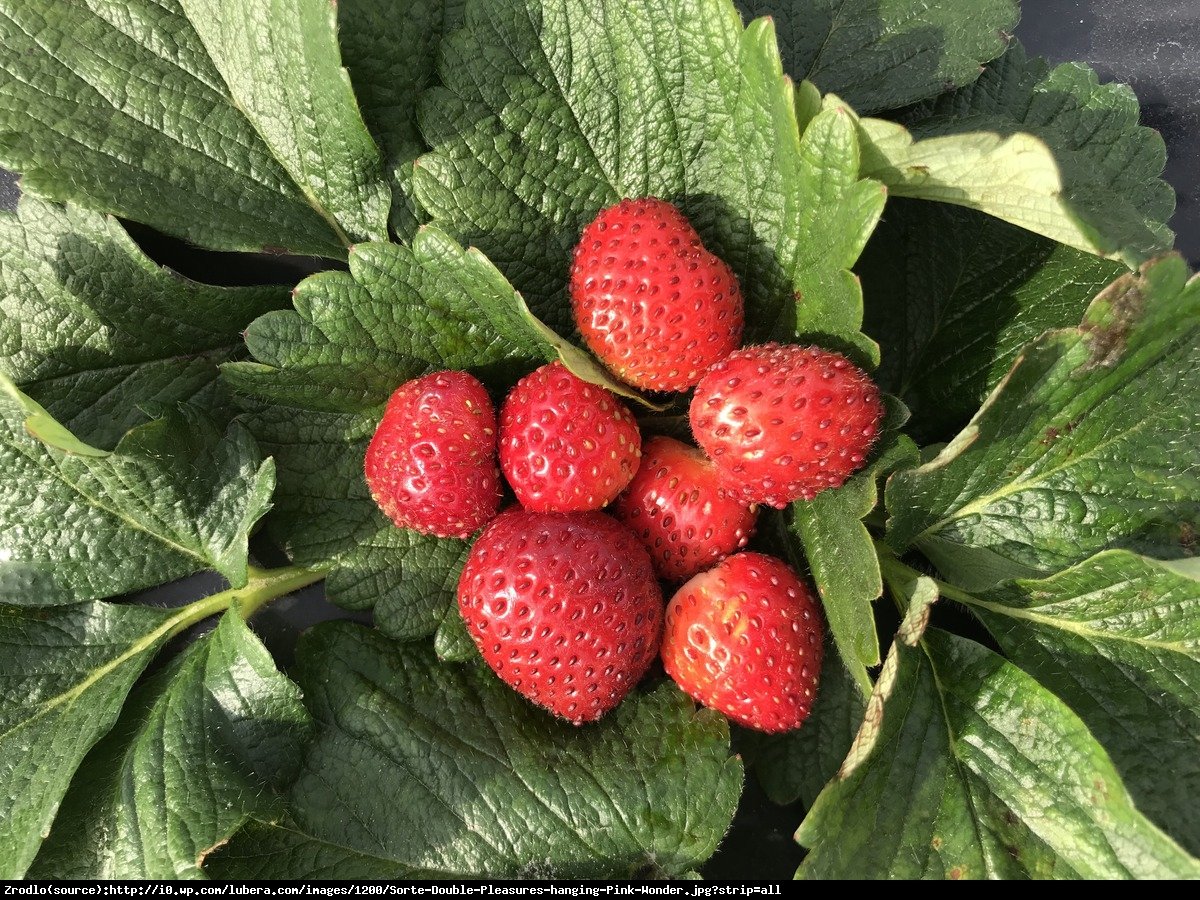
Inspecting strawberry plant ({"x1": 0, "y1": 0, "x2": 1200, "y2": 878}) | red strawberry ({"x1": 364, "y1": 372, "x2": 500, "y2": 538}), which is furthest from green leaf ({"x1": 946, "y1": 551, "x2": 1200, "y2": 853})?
red strawberry ({"x1": 364, "y1": 372, "x2": 500, "y2": 538})

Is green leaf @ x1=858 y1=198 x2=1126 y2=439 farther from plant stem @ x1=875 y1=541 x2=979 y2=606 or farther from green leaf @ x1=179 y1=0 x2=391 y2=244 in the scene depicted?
green leaf @ x1=179 y1=0 x2=391 y2=244

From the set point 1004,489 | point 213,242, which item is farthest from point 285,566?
point 1004,489

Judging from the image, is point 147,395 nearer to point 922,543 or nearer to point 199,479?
point 199,479

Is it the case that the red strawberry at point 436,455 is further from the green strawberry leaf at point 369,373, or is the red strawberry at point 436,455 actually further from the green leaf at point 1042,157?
the green leaf at point 1042,157

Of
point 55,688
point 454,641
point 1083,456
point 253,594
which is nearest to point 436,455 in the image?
point 454,641

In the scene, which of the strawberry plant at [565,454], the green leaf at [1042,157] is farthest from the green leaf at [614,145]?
the green leaf at [1042,157]
